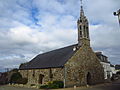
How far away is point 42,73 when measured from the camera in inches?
1200

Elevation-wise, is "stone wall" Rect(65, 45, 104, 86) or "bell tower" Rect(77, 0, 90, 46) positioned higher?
"bell tower" Rect(77, 0, 90, 46)

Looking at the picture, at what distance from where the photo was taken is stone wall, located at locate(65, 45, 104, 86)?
2625cm

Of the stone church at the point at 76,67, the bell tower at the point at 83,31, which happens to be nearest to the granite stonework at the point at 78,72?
the stone church at the point at 76,67

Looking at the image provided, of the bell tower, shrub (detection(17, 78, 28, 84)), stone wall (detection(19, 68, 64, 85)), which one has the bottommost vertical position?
shrub (detection(17, 78, 28, 84))

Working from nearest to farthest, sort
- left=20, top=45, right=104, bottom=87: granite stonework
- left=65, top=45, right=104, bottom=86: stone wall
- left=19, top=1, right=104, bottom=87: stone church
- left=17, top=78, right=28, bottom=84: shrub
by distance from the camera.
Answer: left=20, top=45, right=104, bottom=87: granite stonework, left=19, top=1, right=104, bottom=87: stone church, left=65, top=45, right=104, bottom=86: stone wall, left=17, top=78, right=28, bottom=84: shrub

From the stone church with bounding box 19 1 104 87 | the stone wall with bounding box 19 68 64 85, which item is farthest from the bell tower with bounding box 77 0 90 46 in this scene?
the stone wall with bounding box 19 68 64 85

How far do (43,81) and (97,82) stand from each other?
34.1 ft

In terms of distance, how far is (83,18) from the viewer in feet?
103

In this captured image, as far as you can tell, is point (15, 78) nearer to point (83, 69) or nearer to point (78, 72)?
point (78, 72)

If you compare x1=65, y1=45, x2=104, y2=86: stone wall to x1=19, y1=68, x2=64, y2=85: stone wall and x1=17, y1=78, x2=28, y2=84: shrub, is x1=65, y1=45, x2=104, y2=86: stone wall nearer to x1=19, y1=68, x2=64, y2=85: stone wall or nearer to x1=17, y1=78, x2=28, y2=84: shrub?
x1=19, y1=68, x2=64, y2=85: stone wall

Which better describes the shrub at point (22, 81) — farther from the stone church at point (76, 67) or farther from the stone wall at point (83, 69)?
the stone wall at point (83, 69)

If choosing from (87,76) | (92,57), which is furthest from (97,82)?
(92,57)

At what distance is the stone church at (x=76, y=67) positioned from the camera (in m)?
26.1

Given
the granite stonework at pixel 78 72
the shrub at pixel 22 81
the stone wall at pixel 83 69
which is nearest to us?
the granite stonework at pixel 78 72
